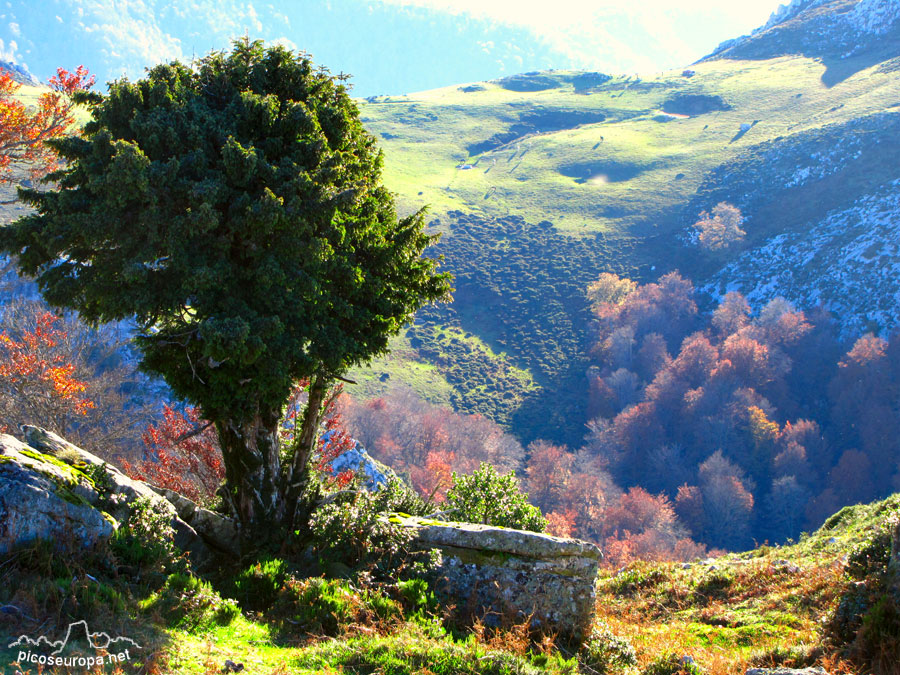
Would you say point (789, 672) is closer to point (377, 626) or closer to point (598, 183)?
point (377, 626)

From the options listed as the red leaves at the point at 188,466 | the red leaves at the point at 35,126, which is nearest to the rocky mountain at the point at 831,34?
the red leaves at the point at 188,466

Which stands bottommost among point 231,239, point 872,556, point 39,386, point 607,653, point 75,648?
point 75,648

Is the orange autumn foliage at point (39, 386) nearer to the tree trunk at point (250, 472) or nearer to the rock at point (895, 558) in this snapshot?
the tree trunk at point (250, 472)

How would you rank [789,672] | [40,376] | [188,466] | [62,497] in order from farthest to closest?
[188,466] → [40,376] → [62,497] → [789,672]

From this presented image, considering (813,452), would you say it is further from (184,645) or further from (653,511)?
(184,645)

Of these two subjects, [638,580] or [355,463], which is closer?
[638,580]

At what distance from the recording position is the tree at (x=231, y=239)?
10680mm

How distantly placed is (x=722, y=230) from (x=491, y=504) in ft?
325

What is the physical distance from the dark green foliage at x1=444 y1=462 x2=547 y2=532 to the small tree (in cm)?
9644

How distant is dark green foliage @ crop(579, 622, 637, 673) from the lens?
841cm

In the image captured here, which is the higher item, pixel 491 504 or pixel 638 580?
pixel 491 504

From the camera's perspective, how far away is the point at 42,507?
788 centimetres

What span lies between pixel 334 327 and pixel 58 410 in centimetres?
1670

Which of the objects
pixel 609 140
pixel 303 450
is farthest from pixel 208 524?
pixel 609 140
